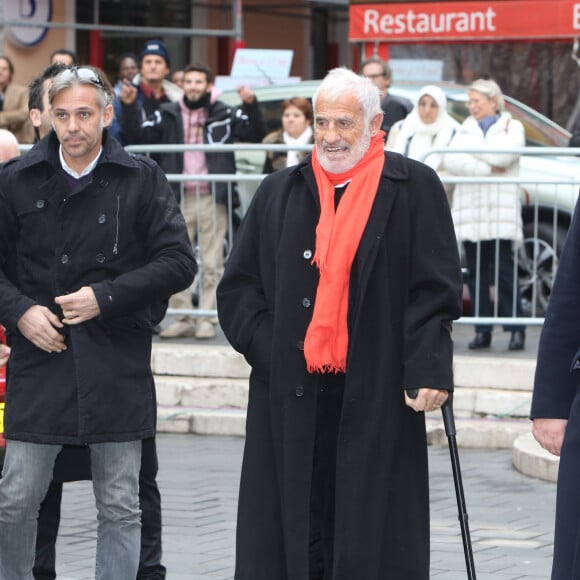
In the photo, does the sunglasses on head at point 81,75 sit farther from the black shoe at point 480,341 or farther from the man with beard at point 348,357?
the black shoe at point 480,341

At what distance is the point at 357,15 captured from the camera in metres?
17.2

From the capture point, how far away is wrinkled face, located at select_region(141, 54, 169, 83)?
12.0 meters

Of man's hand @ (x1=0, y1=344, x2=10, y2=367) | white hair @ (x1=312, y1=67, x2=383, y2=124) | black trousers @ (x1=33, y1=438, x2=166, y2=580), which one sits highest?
white hair @ (x1=312, y1=67, x2=383, y2=124)

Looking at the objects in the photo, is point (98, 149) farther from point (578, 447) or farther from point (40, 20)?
point (40, 20)

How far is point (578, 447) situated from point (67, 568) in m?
3.15

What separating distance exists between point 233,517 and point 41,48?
1168 cm

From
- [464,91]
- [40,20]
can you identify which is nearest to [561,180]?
[464,91]

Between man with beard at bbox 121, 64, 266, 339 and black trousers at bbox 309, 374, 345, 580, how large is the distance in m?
5.60

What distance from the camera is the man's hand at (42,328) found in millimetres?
5031

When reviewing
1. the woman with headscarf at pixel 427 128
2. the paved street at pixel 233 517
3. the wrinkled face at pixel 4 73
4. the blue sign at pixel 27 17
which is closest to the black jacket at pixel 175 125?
the woman with headscarf at pixel 427 128

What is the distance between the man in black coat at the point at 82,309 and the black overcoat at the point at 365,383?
1.64 feet

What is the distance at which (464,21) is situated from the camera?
1688cm

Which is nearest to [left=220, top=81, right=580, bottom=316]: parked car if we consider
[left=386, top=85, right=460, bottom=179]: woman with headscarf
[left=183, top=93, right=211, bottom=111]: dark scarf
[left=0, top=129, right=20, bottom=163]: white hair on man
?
[left=183, top=93, right=211, bottom=111]: dark scarf

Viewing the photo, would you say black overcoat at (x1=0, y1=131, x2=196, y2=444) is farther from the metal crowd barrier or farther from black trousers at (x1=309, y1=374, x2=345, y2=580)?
the metal crowd barrier
